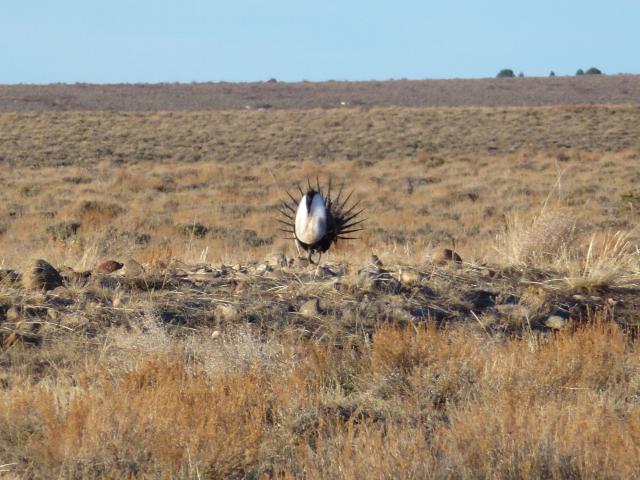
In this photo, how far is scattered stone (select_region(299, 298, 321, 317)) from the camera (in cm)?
527

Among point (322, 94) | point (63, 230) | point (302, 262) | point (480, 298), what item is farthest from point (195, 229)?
point (322, 94)

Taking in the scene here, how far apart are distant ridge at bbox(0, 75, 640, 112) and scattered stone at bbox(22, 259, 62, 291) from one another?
37.2 meters

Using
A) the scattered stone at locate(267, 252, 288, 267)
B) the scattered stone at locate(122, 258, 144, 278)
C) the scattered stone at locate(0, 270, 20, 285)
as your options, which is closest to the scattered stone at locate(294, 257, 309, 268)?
the scattered stone at locate(267, 252, 288, 267)

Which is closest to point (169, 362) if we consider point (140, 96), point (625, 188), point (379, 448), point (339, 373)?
point (339, 373)

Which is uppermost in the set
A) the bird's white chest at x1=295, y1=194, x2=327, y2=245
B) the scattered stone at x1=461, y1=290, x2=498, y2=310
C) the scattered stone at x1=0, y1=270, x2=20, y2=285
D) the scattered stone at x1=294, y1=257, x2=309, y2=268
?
the bird's white chest at x1=295, y1=194, x2=327, y2=245

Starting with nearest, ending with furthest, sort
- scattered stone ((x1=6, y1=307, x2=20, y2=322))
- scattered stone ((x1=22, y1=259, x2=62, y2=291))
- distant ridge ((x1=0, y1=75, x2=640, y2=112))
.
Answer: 1. scattered stone ((x1=6, y1=307, x2=20, y2=322))
2. scattered stone ((x1=22, y1=259, x2=62, y2=291))
3. distant ridge ((x1=0, y1=75, x2=640, y2=112))

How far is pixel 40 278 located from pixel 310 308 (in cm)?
173

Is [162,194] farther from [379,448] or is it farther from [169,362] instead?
[379,448]

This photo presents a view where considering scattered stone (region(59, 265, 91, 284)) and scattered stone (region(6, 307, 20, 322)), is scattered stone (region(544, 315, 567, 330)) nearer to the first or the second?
scattered stone (region(59, 265, 91, 284))

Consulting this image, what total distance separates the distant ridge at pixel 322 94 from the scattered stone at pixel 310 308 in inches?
1498

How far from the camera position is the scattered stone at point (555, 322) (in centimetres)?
539

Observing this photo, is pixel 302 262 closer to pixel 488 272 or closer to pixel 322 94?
pixel 488 272

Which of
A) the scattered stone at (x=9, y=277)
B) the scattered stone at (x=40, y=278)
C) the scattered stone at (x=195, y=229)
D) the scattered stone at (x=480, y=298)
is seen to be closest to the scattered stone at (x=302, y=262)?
the scattered stone at (x=480, y=298)

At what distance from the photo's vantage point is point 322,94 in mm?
53594
